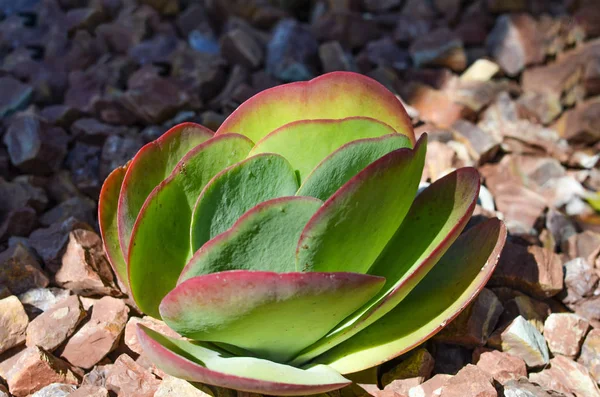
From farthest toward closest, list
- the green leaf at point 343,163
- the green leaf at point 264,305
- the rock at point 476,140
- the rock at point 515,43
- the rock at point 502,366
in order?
1. the rock at point 515,43
2. the rock at point 476,140
3. the rock at point 502,366
4. the green leaf at point 343,163
5. the green leaf at point 264,305

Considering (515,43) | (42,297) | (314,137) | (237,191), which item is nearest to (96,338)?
(42,297)

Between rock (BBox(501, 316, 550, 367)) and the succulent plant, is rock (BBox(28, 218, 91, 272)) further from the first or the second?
rock (BBox(501, 316, 550, 367))

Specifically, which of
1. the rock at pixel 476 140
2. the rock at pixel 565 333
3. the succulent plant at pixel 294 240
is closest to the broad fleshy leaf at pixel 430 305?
the succulent plant at pixel 294 240

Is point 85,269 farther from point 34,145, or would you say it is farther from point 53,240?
point 34,145

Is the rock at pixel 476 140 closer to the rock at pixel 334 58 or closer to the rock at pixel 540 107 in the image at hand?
the rock at pixel 540 107

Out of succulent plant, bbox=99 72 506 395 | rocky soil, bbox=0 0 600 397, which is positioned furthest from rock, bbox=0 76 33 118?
succulent plant, bbox=99 72 506 395

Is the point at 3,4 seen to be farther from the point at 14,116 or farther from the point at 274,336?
the point at 274,336

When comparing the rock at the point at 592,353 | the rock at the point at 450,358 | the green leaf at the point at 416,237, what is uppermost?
the green leaf at the point at 416,237
